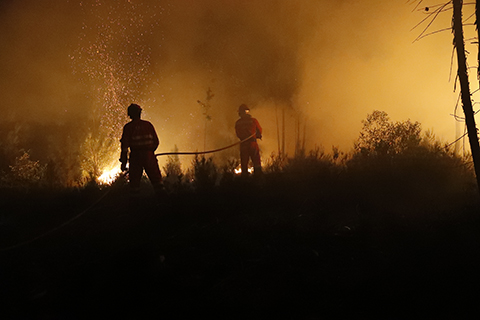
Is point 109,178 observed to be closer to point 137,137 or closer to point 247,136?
point 247,136

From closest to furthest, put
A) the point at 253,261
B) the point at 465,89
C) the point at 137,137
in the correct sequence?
the point at 253,261 < the point at 465,89 < the point at 137,137

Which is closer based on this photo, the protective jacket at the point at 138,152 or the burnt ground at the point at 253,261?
the burnt ground at the point at 253,261

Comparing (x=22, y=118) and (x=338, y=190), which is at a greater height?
(x=22, y=118)

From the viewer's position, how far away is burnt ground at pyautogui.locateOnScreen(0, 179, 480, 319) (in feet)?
14.7

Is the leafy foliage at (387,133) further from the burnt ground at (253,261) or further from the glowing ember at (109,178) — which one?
the glowing ember at (109,178)

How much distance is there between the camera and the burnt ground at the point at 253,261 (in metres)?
4.48

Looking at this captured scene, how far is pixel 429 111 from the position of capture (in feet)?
64.3

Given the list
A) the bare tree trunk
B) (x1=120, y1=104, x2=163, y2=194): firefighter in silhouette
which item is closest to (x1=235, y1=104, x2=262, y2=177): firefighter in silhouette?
(x1=120, y1=104, x2=163, y2=194): firefighter in silhouette

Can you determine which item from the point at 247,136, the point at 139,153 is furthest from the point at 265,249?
the point at 247,136

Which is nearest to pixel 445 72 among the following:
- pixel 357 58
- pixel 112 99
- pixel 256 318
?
pixel 357 58

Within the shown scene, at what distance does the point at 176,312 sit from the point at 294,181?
477 centimetres

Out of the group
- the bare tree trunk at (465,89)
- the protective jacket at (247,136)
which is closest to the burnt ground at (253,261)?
the bare tree trunk at (465,89)

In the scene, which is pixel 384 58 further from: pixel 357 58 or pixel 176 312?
pixel 176 312

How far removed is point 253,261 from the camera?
5324mm
